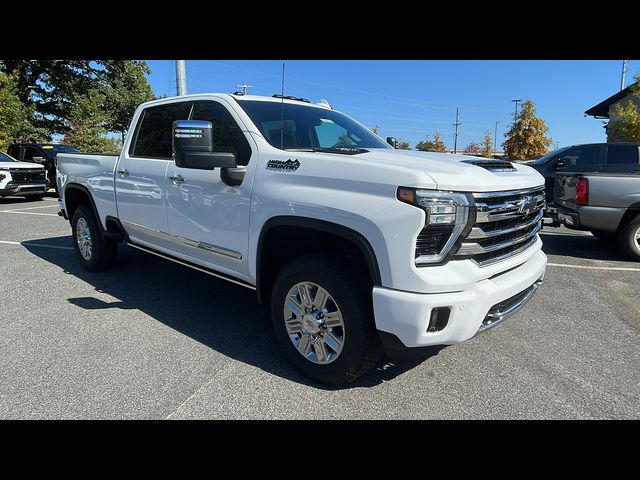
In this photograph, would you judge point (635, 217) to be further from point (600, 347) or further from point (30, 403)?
point (30, 403)

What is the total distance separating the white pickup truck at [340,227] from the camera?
2256 mm

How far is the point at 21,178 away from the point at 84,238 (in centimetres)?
971

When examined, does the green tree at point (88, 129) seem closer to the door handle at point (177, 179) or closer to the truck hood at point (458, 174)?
the door handle at point (177, 179)

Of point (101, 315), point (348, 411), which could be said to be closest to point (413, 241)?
point (348, 411)

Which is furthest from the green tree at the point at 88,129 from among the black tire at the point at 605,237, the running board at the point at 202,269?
the black tire at the point at 605,237

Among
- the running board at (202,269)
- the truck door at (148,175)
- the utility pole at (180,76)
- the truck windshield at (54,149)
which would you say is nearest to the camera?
the running board at (202,269)

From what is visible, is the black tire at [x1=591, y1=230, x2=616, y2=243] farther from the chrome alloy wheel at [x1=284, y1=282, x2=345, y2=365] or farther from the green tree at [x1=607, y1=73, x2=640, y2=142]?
the green tree at [x1=607, y1=73, x2=640, y2=142]

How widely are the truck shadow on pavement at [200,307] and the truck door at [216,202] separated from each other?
360mm

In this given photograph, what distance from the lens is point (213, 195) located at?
10.8ft

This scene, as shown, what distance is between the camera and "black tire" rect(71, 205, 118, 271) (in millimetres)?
5113

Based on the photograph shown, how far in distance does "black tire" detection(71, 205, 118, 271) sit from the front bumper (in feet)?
13.5

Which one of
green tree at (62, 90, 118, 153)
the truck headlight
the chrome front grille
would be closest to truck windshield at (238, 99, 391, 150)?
the truck headlight

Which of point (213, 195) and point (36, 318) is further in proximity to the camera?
point (36, 318)

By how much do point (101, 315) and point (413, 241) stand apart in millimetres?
3185
